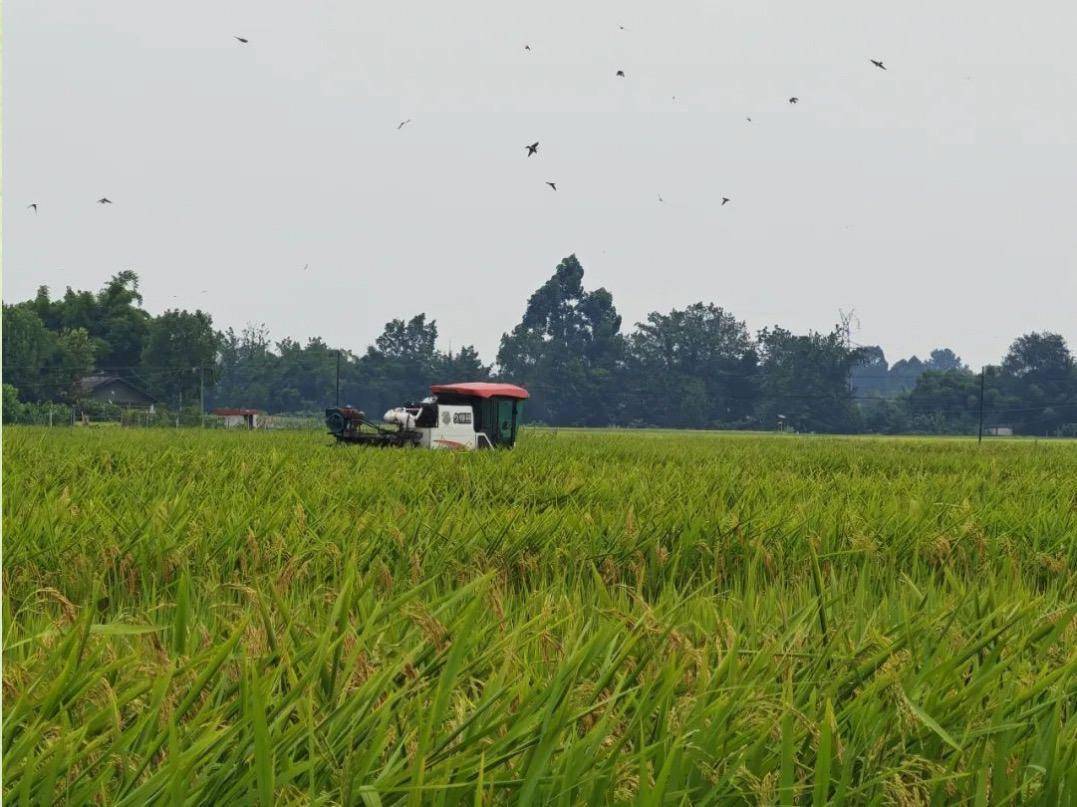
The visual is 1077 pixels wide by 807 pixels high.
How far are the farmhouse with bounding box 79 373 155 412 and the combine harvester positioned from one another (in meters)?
66.2

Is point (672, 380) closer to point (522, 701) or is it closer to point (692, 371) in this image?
point (692, 371)

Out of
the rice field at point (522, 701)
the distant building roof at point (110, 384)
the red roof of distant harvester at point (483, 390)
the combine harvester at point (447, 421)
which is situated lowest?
the rice field at point (522, 701)

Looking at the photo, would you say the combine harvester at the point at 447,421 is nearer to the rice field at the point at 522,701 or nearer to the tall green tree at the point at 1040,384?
the rice field at the point at 522,701

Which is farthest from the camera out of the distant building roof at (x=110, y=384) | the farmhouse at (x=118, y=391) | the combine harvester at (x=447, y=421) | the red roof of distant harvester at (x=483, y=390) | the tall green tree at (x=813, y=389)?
the tall green tree at (x=813, y=389)

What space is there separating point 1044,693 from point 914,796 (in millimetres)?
972

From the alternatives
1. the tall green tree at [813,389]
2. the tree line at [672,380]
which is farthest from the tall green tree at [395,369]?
the tall green tree at [813,389]

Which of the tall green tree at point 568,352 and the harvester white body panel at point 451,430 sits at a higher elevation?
the tall green tree at point 568,352

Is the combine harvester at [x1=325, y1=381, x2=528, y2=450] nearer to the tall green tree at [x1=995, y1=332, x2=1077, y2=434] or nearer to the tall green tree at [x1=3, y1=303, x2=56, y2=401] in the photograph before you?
the tall green tree at [x1=3, y1=303, x2=56, y2=401]

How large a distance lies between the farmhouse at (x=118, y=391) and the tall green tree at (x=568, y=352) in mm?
40463

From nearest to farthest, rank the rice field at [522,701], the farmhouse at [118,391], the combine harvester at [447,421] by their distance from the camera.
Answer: the rice field at [522,701] < the combine harvester at [447,421] < the farmhouse at [118,391]

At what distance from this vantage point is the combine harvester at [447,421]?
24.3 metres

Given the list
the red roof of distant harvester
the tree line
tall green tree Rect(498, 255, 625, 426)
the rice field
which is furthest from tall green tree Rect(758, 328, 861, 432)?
the rice field

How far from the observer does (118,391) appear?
88250mm

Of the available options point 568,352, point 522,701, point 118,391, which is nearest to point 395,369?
point 568,352
